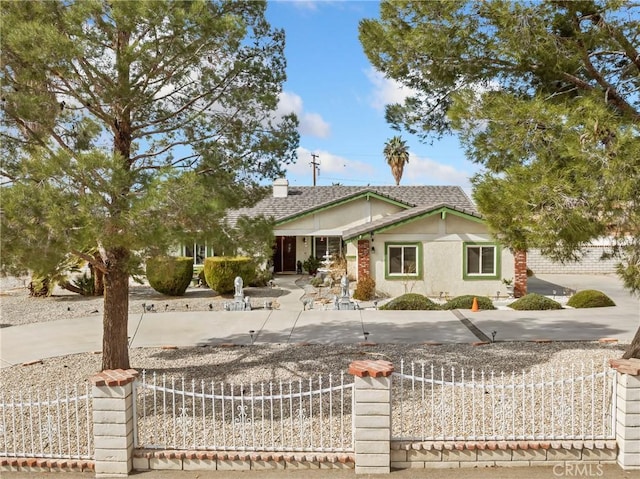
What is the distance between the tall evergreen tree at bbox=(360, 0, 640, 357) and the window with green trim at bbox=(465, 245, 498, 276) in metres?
10.5

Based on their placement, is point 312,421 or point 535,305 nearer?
point 312,421

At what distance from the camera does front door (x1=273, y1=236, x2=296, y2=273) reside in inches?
1096

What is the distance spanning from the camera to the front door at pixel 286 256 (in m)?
27.8

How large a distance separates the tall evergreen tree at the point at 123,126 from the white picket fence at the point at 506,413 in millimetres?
4064

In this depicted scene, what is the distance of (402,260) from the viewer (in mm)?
18844

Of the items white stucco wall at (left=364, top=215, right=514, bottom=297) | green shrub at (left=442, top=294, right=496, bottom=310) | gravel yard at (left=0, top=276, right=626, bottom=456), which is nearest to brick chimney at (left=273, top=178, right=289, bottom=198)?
white stucco wall at (left=364, top=215, right=514, bottom=297)

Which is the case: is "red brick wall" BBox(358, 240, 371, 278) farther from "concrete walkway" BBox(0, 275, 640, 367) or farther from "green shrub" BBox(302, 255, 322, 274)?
"green shrub" BBox(302, 255, 322, 274)

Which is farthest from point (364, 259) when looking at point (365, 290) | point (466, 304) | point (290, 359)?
point (290, 359)

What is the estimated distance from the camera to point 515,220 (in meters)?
6.96

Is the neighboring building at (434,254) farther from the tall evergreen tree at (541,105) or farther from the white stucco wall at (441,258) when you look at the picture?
the tall evergreen tree at (541,105)

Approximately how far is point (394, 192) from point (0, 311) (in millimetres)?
20770

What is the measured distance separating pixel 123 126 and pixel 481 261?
14.5 m

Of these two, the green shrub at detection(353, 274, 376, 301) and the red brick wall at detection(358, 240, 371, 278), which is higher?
the red brick wall at detection(358, 240, 371, 278)

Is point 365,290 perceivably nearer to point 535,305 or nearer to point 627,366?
point 535,305
